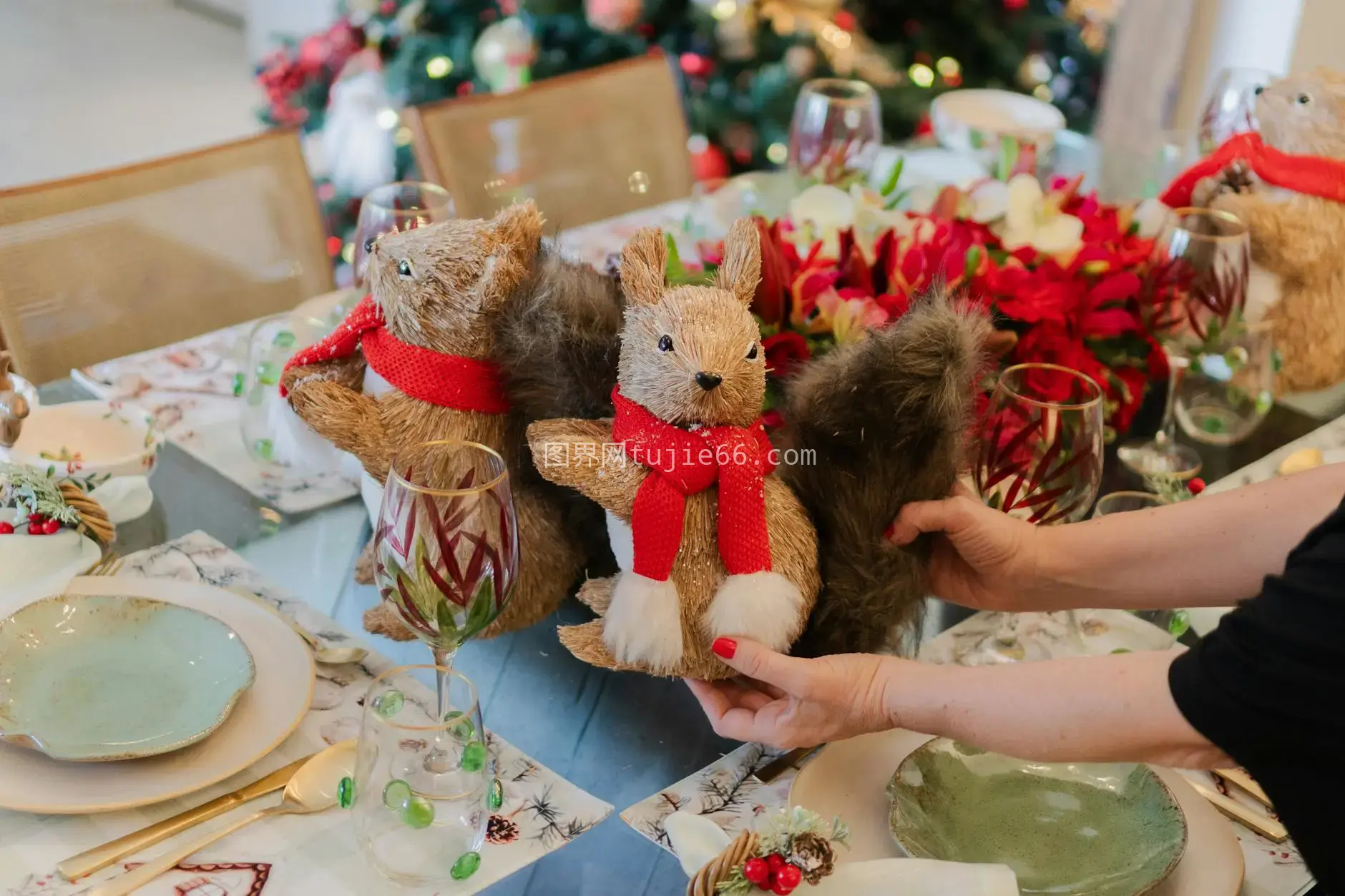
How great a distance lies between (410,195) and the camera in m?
1.17

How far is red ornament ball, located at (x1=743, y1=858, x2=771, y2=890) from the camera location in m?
0.68

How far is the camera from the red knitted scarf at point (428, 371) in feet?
2.96

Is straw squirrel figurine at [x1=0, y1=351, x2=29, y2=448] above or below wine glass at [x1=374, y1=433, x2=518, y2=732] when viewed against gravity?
below

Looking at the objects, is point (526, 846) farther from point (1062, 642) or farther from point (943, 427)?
point (1062, 642)

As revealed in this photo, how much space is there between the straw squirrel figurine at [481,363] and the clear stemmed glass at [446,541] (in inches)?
2.7

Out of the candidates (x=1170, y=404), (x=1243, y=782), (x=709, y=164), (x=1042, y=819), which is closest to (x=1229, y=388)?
(x=1170, y=404)

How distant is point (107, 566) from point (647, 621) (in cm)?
45

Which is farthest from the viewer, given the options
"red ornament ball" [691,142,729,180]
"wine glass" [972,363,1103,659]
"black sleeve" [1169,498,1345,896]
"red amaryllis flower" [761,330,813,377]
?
"red ornament ball" [691,142,729,180]

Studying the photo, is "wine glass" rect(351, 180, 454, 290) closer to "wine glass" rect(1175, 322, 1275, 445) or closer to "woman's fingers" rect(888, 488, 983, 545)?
"woman's fingers" rect(888, 488, 983, 545)

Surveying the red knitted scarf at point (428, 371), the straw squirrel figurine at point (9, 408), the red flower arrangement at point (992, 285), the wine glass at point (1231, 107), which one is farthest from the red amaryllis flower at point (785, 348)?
the wine glass at point (1231, 107)

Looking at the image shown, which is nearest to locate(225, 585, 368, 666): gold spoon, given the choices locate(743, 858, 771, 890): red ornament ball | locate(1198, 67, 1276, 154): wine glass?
locate(743, 858, 771, 890): red ornament ball

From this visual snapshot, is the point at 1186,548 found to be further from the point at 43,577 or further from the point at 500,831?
the point at 43,577

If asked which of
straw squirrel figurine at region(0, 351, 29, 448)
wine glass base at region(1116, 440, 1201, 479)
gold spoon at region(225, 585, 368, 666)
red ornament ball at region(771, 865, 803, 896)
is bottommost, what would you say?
gold spoon at region(225, 585, 368, 666)

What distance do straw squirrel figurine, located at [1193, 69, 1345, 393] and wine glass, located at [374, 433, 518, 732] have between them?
3.12ft
